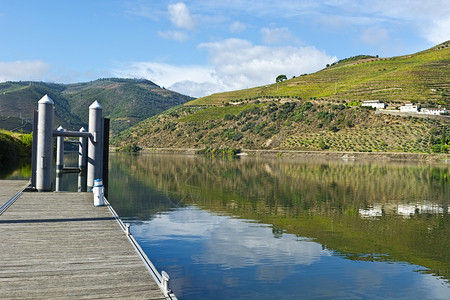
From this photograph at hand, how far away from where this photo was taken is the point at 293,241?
1716cm

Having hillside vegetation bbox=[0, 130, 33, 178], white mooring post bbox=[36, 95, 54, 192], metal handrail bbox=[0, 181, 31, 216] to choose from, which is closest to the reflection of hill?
white mooring post bbox=[36, 95, 54, 192]

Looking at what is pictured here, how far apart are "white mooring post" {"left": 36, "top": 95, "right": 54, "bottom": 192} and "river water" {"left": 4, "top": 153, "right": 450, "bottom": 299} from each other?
14.3 feet

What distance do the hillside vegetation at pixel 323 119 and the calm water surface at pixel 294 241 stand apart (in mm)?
69490

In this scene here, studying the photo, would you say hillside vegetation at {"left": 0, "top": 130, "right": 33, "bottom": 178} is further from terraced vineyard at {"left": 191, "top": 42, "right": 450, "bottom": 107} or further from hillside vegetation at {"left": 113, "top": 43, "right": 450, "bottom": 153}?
terraced vineyard at {"left": 191, "top": 42, "right": 450, "bottom": 107}

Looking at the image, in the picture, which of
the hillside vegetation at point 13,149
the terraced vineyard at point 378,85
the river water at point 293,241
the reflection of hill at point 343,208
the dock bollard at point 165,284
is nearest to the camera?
the dock bollard at point 165,284

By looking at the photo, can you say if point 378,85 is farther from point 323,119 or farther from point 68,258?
point 68,258

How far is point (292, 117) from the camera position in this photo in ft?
398

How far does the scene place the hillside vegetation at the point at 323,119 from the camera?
99.4 meters

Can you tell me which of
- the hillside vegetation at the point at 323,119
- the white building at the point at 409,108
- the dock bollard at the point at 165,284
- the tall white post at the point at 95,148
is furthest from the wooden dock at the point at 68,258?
the white building at the point at 409,108

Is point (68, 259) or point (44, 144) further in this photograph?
point (44, 144)

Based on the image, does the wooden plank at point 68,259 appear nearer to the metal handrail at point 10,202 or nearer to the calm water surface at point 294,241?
the metal handrail at point 10,202

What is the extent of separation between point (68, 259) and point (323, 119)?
109 meters

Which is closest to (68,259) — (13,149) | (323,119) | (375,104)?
(13,149)

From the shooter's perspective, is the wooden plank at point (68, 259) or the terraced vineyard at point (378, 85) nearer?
the wooden plank at point (68, 259)
